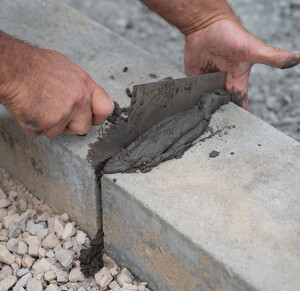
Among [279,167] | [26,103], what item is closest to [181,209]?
[279,167]

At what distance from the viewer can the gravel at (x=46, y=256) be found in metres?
2.22

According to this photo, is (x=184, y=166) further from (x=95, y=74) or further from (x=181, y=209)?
(x=95, y=74)

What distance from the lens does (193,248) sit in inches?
72.8

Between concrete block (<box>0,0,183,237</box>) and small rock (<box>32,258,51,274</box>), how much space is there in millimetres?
263

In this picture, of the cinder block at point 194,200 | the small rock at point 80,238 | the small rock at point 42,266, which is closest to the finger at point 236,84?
the cinder block at point 194,200

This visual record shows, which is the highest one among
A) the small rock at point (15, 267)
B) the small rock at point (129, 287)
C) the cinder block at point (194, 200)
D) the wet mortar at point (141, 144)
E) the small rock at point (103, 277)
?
the wet mortar at point (141, 144)

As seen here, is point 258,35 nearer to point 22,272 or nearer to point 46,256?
point 46,256

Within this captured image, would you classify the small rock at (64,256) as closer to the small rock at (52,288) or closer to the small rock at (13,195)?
the small rock at (52,288)

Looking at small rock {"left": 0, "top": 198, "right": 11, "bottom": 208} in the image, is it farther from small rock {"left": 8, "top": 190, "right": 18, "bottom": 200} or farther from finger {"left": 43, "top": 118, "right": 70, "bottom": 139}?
finger {"left": 43, "top": 118, "right": 70, "bottom": 139}

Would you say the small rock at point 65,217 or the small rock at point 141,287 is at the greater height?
the small rock at point 65,217

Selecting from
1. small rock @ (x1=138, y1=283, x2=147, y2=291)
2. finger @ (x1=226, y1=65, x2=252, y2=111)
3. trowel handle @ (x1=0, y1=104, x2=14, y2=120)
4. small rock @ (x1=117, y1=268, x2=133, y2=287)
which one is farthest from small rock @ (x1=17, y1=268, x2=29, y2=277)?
finger @ (x1=226, y1=65, x2=252, y2=111)

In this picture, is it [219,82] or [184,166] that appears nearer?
[184,166]

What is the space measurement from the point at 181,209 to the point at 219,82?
884mm

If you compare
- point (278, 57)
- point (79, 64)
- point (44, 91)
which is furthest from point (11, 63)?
point (278, 57)
